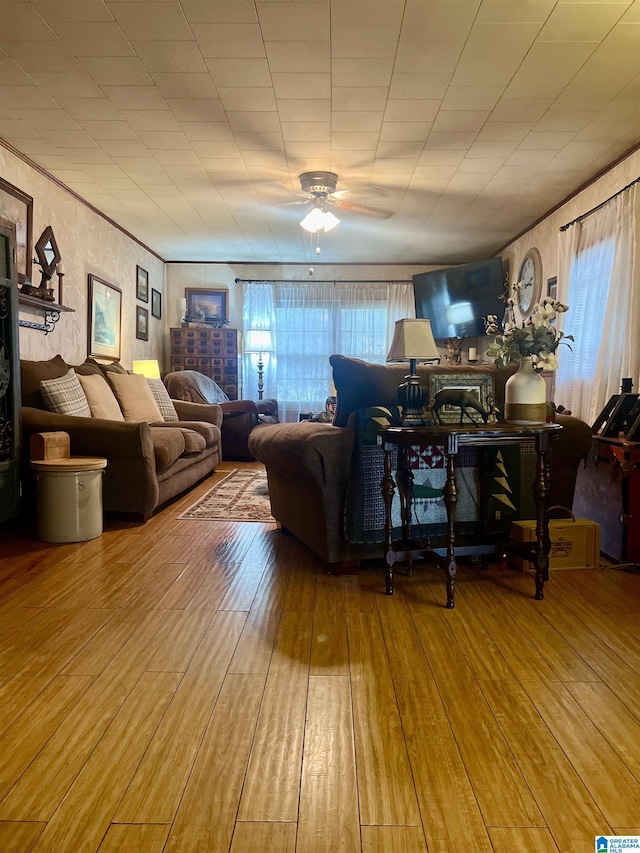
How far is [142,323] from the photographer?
7.21 metres

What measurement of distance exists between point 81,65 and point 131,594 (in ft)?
8.96

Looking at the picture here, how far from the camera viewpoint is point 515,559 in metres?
2.87

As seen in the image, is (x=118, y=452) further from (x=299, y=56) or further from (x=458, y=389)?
(x=299, y=56)

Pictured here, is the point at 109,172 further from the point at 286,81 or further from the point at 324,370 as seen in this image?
the point at 324,370

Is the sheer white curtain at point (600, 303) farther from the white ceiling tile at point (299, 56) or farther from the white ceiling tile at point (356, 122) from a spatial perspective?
the white ceiling tile at point (299, 56)

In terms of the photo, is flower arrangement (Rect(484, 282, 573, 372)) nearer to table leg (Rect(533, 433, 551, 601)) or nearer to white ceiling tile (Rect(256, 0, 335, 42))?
table leg (Rect(533, 433, 551, 601))

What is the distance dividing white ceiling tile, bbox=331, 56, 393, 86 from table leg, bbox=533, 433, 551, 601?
209 cm

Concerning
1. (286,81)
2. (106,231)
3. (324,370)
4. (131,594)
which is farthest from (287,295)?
(131,594)

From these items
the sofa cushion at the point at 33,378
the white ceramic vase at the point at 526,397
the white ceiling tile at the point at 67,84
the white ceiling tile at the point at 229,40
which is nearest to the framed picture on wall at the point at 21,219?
the sofa cushion at the point at 33,378

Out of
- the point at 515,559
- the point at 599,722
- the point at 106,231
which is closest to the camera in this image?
the point at 599,722

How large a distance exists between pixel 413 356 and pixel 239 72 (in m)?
1.84

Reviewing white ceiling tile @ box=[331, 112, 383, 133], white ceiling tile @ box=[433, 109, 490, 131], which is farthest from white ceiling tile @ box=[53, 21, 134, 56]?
white ceiling tile @ box=[433, 109, 490, 131]

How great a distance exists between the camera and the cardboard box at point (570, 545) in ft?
9.25

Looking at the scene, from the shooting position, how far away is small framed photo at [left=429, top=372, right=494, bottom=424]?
2.56 metres
